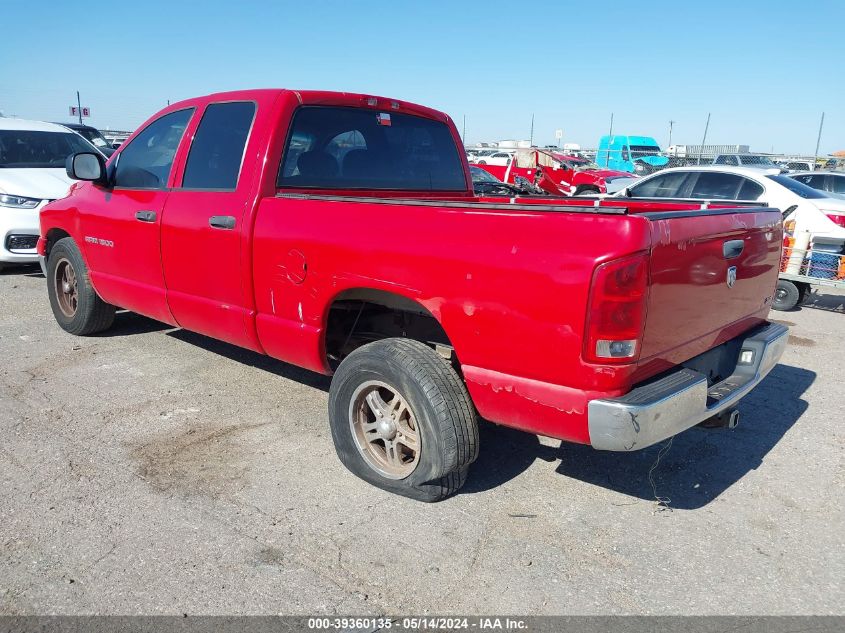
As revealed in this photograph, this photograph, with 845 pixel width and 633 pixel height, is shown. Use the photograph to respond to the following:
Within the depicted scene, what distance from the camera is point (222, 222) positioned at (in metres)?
3.85

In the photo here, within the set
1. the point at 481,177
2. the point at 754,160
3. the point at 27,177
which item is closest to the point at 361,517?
the point at 27,177

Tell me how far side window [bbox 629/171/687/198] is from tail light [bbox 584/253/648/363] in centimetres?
743

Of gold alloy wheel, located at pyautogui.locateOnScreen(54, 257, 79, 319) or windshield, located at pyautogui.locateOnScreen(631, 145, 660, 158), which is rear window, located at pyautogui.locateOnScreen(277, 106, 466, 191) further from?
windshield, located at pyautogui.locateOnScreen(631, 145, 660, 158)

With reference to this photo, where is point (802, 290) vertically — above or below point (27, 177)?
below

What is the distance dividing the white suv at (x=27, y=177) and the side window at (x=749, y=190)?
854 centimetres

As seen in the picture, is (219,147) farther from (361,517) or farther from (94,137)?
(94,137)

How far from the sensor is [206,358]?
5352mm

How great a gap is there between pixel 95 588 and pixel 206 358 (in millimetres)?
2885

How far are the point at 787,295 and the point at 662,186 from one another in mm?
→ 2661

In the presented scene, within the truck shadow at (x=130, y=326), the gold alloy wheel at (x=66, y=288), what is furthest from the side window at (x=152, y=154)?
the truck shadow at (x=130, y=326)

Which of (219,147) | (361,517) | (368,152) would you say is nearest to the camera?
(361,517)

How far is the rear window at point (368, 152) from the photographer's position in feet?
13.0

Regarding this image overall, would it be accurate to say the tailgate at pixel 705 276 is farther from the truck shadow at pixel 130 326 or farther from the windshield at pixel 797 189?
the windshield at pixel 797 189

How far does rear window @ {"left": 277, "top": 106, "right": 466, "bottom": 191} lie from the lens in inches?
155
